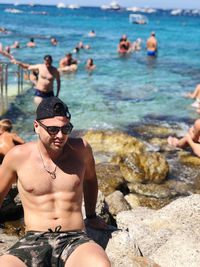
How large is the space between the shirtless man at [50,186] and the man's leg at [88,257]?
12 mm

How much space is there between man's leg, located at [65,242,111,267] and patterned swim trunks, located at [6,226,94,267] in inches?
2.3

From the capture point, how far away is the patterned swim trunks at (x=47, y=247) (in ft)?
8.99

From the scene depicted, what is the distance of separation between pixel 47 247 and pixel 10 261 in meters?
0.33

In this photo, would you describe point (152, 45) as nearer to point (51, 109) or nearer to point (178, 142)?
point (178, 142)

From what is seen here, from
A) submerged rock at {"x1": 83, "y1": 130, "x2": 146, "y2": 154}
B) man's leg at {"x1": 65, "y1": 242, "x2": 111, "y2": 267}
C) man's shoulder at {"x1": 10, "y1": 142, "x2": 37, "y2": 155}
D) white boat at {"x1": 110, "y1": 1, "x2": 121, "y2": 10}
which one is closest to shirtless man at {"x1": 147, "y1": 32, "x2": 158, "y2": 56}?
submerged rock at {"x1": 83, "y1": 130, "x2": 146, "y2": 154}

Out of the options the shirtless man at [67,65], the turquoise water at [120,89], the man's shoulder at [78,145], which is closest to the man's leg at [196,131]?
the turquoise water at [120,89]

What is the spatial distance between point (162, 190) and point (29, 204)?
13.0ft

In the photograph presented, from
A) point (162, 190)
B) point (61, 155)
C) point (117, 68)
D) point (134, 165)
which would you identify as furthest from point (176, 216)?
point (117, 68)

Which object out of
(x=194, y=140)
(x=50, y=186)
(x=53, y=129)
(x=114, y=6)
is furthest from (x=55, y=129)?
(x=114, y=6)

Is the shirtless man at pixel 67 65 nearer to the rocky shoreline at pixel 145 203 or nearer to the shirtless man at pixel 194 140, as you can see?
the rocky shoreline at pixel 145 203

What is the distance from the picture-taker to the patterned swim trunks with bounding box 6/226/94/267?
2740mm

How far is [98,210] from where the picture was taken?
420 cm

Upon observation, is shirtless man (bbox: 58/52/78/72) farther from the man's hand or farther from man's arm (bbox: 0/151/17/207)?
man's arm (bbox: 0/151/17/207)

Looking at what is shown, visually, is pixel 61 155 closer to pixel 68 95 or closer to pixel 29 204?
pixel 29 204
